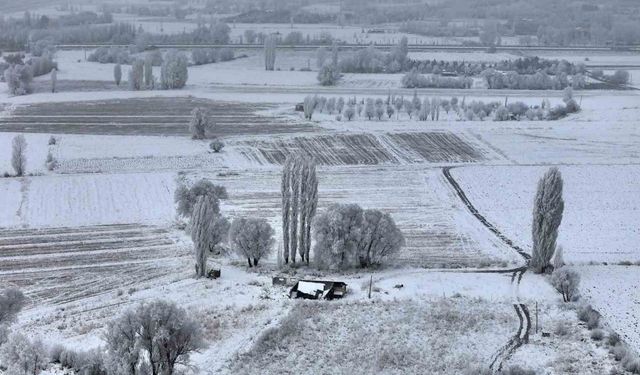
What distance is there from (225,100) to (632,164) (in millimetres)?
49630

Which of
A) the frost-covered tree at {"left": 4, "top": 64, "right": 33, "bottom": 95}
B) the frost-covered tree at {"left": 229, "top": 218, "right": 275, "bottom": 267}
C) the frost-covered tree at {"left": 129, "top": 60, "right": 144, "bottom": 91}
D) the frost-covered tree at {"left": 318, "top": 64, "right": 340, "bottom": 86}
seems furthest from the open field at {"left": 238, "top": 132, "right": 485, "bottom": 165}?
the frost-covered tree at {"left": 4, "top": 64, "right": 33, "bottom": 95}

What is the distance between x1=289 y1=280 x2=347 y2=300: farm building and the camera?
39.1 meters

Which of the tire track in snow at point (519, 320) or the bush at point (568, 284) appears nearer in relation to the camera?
the tire track in snow at point (519, 320)

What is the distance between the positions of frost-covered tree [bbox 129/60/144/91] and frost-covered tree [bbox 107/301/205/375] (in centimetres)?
8134

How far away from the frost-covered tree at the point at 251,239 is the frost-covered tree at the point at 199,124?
34.1 meters

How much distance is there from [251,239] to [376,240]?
21.6 ft

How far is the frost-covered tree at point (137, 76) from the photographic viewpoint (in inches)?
4227

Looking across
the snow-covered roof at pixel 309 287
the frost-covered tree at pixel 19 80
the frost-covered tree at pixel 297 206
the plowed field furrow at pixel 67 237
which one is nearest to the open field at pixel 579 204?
the frost-covered tree at pixel 297 206

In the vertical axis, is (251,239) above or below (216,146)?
above

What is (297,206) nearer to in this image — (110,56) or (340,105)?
(340,105)

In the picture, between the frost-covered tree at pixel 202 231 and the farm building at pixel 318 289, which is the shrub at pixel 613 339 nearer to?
the farm building at pixel 318 289

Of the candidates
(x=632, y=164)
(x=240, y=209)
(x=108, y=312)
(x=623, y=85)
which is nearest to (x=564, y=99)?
(x=623, y=85)

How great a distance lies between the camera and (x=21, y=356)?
28484 mm

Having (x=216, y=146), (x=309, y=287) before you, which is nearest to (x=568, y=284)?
(x=309, y=287)
